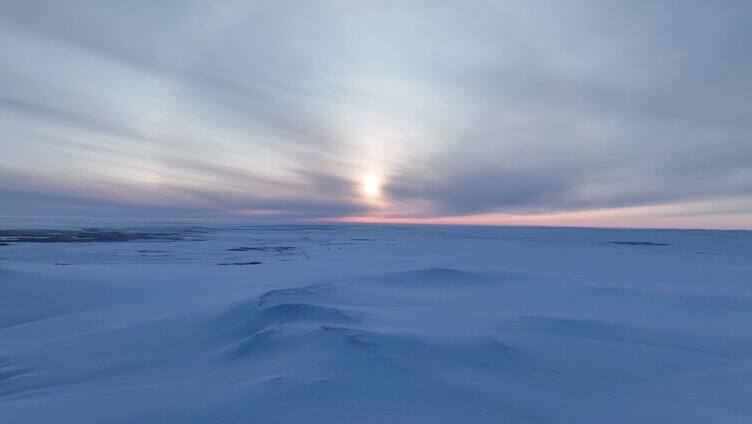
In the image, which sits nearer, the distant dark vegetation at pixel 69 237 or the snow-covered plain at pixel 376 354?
the snow-covered plain at pixel 376 354

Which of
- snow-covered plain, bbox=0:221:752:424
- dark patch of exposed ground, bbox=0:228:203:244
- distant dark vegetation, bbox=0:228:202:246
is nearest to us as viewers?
snow-covered plain, bbox=0:221:752:424

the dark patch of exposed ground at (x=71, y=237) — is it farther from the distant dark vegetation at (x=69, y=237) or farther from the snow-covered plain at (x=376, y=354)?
the snow-covered plain at (x=376, y=354)

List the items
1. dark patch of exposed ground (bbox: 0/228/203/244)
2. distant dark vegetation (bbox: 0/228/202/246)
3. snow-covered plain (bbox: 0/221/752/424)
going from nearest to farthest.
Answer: snow-covered plain (bbox: 0/221/752/424), distant dark vegetation (bbox: 0/228/202/246), dark patch of exposed ground (bbox: 0/228/203/244)

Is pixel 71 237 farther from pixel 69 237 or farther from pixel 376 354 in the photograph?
pixel 376 354

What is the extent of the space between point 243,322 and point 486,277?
30.8 ft

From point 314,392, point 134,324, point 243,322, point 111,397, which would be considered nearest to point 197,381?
point 111,397

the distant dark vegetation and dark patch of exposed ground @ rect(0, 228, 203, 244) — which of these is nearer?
the distant dark vegetation

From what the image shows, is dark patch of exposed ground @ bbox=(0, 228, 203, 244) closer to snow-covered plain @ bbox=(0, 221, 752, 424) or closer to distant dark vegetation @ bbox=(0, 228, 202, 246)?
distant dark vegetation @ bbox=(0, 228, 202, 246)

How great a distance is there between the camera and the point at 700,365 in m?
6.10

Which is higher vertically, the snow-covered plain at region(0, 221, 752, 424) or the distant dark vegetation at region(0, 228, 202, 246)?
the distant dark vegetation at region(0, 228, 202, 246)

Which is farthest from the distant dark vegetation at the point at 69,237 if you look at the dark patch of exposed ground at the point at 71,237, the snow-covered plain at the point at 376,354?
the snow-covered plain at the point at 376,354

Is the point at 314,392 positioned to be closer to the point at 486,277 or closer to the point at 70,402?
the point at 70,402

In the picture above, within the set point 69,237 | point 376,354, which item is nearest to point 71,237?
point 69,237

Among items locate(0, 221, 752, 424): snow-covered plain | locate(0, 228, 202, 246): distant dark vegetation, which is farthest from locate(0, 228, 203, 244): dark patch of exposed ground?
locate(0, 221, 752, 424): snow-covered plain
